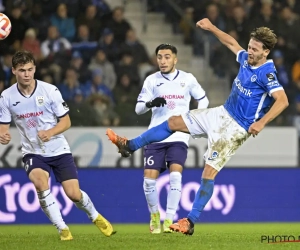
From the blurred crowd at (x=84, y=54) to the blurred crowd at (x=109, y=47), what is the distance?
0.06 feet

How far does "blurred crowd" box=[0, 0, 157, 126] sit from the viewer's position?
15.3m

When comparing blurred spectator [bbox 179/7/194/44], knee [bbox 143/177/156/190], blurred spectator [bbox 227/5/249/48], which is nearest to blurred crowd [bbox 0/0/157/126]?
blurred spectator [bbox 179/7/194/44]

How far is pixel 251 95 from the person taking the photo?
877 cm

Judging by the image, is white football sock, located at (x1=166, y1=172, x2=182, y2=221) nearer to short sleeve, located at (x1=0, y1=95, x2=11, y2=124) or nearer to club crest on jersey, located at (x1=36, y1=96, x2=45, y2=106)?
club crest on jersey, located at (x1=36, y1=96, x2=45, y2=106)

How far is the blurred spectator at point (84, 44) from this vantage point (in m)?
16.4

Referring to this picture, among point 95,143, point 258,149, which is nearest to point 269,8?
point 258,149

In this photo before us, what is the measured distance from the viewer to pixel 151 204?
34.8 feet

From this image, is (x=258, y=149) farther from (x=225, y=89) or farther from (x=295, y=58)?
(x=295, y=58)

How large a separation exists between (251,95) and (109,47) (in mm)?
8146

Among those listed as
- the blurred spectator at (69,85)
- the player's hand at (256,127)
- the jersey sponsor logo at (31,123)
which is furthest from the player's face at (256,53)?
the blurred spectator at (69,85)

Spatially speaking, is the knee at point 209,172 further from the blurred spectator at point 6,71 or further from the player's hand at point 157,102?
the blurred spectator at point 6,71

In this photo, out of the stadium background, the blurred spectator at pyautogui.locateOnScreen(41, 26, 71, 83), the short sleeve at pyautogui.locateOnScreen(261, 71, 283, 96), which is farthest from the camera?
the blurred spectator at pyautogui.locateOnScreen(41, 26, 71, 83)

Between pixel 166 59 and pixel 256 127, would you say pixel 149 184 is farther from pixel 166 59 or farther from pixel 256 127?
pixel 256 127

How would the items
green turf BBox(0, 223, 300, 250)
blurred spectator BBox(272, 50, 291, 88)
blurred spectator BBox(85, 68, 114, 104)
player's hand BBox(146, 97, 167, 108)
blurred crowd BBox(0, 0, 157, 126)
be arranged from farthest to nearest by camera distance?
blurred spectator BBox(272, 50, 291, 88) → blurred spectator BBox(85, 68, 114, 104) → blurred crowd BBox(0, 0, 157, 126) → player's hand BBox(146, 97, 167, 108) → green turf BBox(0, 223, 300, 250)
